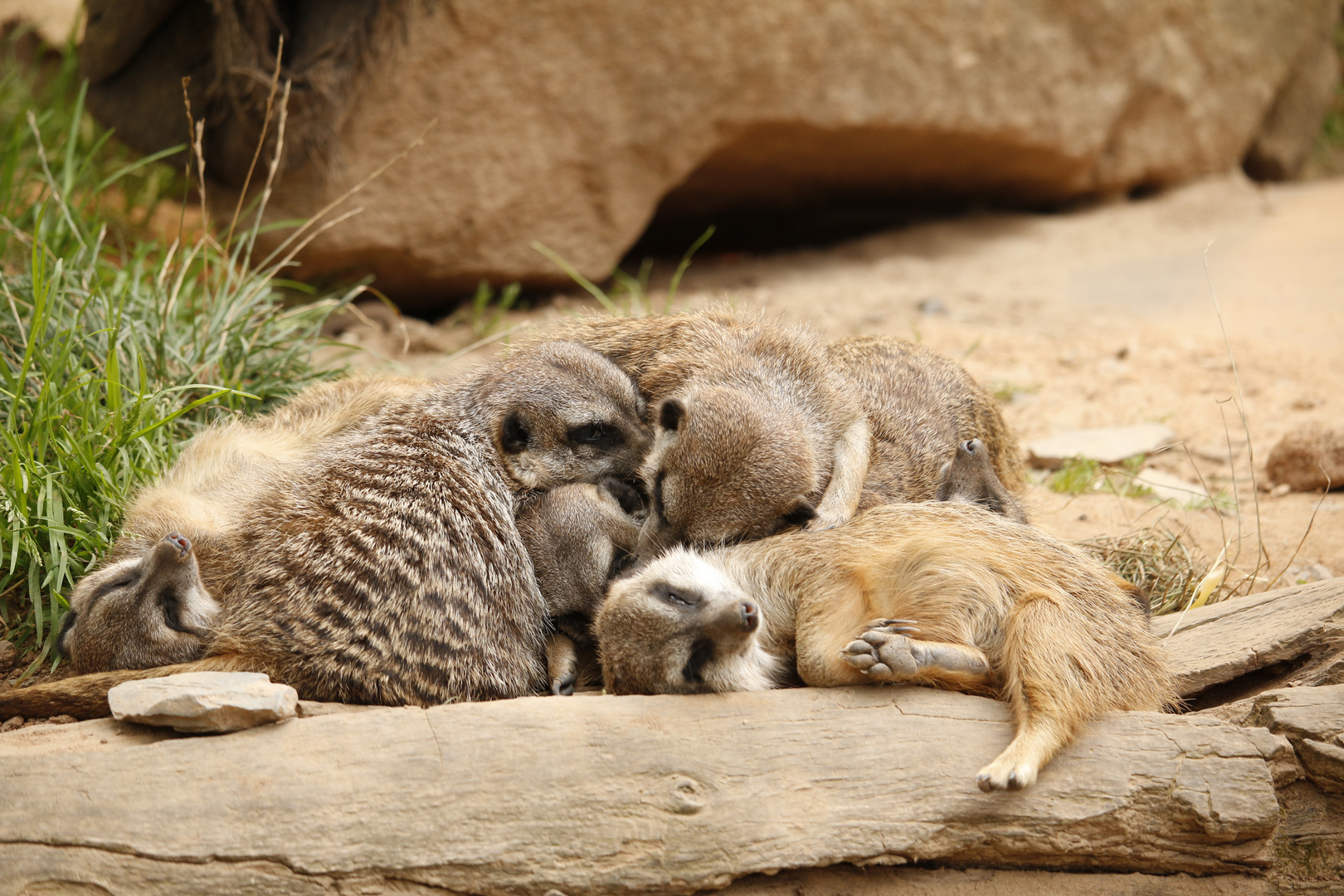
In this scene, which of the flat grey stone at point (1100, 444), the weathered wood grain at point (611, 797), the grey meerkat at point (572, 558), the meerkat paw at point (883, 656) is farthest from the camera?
the flat grey stone at point (1100, 444)

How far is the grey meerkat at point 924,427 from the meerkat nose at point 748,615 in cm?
91

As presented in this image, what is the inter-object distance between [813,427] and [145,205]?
4.75 meters

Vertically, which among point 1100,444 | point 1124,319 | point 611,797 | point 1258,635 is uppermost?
point 611,797

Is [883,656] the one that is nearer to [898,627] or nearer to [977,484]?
[898,627]

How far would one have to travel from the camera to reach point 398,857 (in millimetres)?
2152

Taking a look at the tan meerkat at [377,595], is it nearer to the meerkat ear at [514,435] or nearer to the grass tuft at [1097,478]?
the meerkat ear at [514,435]

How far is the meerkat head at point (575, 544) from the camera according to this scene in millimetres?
2984

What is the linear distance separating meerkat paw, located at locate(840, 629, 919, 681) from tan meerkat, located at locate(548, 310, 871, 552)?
61 cm

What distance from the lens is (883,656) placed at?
2434mm

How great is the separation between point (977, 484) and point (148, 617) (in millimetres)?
2414

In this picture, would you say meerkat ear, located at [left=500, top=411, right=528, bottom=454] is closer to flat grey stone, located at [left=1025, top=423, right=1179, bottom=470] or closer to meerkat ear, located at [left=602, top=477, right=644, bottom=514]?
meerkat ear, located at [left=602, top=477, right=644, bottom=514]

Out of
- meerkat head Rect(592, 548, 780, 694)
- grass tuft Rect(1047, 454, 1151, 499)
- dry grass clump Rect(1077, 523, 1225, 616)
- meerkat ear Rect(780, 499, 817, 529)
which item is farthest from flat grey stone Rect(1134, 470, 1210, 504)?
meerkat head Rect(592, 548, 780, 694)

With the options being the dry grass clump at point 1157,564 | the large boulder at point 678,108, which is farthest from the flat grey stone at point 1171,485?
the large boulder at point 678,108

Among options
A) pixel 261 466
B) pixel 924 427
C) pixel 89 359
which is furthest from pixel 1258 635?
pixel 89 359
